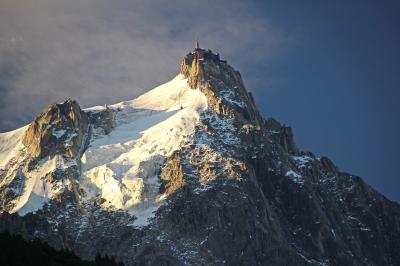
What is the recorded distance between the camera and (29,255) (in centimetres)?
17050

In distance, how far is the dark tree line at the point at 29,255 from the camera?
545 feet

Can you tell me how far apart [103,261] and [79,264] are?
567 inches

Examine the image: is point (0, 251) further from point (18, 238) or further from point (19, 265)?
point (18, 238)

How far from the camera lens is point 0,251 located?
552 ft

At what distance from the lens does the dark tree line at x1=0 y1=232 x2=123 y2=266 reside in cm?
16614

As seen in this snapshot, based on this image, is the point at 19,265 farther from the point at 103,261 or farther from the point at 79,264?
the point at 103,261

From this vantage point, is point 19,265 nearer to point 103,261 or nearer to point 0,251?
point 0,251

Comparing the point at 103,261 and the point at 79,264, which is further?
the point at 103,261

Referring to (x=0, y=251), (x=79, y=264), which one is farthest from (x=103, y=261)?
(x=0, y=251)

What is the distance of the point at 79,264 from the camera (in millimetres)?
178125

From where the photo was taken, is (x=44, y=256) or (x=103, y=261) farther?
(x=103, y=261)

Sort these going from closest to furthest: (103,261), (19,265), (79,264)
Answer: (19,265) → (79,264) → (103,261)

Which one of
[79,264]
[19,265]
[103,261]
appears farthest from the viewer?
[103,261]

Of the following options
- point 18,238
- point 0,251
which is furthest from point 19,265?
point 18,238
